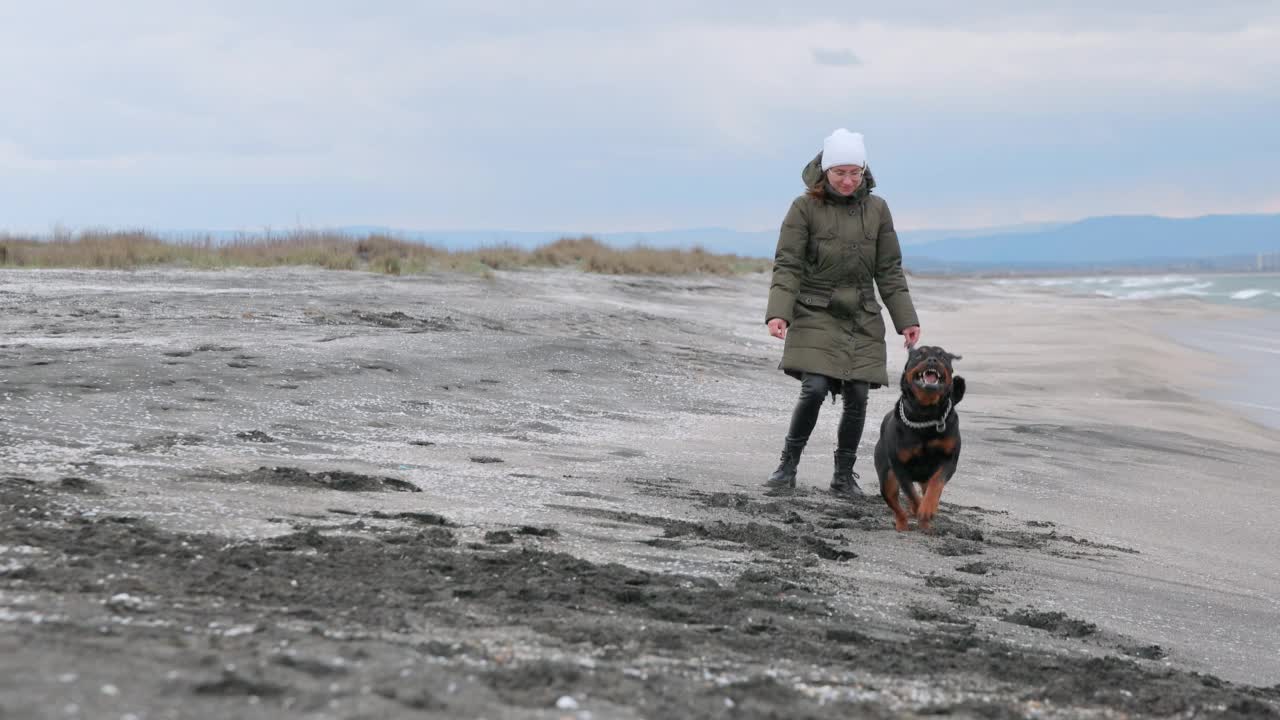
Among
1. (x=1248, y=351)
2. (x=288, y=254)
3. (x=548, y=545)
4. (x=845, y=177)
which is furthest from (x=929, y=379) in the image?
(x=1248, y=351)

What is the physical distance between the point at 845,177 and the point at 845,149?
0.45ft

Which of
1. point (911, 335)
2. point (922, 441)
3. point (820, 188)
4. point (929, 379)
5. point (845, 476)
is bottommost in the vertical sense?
point (845, 476)

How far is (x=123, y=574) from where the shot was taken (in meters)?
3.48

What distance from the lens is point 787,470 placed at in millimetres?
6711

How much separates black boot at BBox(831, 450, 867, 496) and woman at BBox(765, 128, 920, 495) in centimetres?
4

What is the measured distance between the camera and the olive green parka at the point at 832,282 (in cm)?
652

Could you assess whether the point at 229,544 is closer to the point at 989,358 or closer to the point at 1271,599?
the point at 1271,599

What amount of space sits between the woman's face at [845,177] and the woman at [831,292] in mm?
15

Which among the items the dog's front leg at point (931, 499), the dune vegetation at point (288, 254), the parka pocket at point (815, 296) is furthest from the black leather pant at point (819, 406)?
the dune vegetation at point (288, 254)

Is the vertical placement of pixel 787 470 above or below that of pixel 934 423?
below

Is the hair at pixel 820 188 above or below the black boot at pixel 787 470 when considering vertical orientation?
above

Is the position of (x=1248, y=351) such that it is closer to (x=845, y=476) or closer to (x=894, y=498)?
(x=845, y=476)

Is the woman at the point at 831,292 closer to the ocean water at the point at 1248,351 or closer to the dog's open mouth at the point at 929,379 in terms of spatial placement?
the dog's open mouth at the point at 929,379

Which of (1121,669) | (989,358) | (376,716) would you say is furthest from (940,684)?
(989,358)
